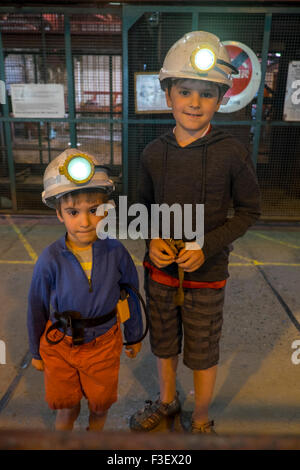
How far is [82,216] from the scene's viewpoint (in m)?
1.56

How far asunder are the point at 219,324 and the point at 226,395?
73cm

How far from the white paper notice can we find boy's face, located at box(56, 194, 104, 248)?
414cm

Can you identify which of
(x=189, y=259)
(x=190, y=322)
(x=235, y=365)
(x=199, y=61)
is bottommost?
(x=235, y=365)

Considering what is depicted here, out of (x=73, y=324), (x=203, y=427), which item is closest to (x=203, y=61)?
(x=73, y=324)

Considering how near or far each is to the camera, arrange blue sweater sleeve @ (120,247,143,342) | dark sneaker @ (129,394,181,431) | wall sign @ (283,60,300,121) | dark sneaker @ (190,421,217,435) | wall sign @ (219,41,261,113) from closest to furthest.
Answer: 1. blue sweater sleeve @ (120,247,143,342)
2. dark sneaker @ (190,421,217,435)
3. dark sneaker @ (129,394,181,431)
4. wall sign @ (219,41,261,113)
5. wall sign @ (283,60,300,121)

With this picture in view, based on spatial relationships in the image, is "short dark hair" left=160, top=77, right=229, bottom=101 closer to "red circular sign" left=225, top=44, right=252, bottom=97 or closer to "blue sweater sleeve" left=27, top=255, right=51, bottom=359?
"blue sweater sleeve" left=27, top=255, right=51, bottom=359

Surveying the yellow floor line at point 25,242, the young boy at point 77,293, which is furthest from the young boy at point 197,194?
the yellow floor line at point 25,242

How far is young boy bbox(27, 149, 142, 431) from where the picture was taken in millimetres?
1562

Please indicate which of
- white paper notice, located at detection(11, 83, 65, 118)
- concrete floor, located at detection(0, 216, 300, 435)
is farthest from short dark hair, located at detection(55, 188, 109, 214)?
white paper notice, located at detection(11, 83, 65, 118)

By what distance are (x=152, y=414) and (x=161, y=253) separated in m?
1.01

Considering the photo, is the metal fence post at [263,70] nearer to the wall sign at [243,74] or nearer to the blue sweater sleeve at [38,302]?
the wall sign at [243,74]

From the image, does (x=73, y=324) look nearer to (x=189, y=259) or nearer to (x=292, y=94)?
(x=189, y=259)

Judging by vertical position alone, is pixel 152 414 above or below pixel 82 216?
below

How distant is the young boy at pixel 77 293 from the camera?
1.56 m
